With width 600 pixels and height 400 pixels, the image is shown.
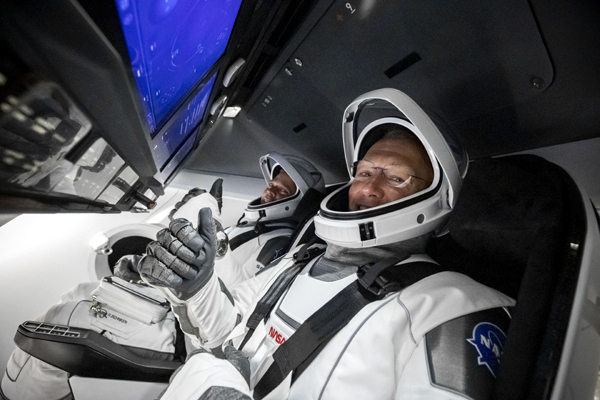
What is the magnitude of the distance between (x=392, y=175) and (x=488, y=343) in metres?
0.65

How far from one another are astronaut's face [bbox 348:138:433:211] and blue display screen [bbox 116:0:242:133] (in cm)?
83

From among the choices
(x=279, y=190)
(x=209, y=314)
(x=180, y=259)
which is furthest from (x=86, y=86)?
(x=279, y=190)

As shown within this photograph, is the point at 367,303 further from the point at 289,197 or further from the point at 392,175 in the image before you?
the point at 289,197

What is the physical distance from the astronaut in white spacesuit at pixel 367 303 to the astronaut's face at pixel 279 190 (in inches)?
46.7

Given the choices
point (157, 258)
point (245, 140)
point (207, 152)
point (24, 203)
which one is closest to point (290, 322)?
point (157, 258)

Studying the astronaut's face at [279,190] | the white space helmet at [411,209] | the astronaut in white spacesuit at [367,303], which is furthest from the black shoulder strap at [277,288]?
the astronaut's face at [279,190]

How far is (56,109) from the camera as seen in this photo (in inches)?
21.2

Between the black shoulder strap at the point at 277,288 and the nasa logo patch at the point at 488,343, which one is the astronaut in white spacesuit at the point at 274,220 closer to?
the black shoulder strap at the point at 277,288

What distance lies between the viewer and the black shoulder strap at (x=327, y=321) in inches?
35.0

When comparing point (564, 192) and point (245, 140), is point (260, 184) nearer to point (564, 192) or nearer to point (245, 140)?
point (245, 140)

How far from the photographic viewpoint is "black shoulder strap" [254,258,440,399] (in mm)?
888

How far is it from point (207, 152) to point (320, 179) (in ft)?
5.73

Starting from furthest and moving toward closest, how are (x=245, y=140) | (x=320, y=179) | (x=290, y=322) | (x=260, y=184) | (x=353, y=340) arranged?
(x=260, y=184) → (x=245, y=140) → (x=320, y=179) → (x=290, y=322) → (x=353, y=340)

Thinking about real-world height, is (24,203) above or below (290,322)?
above
